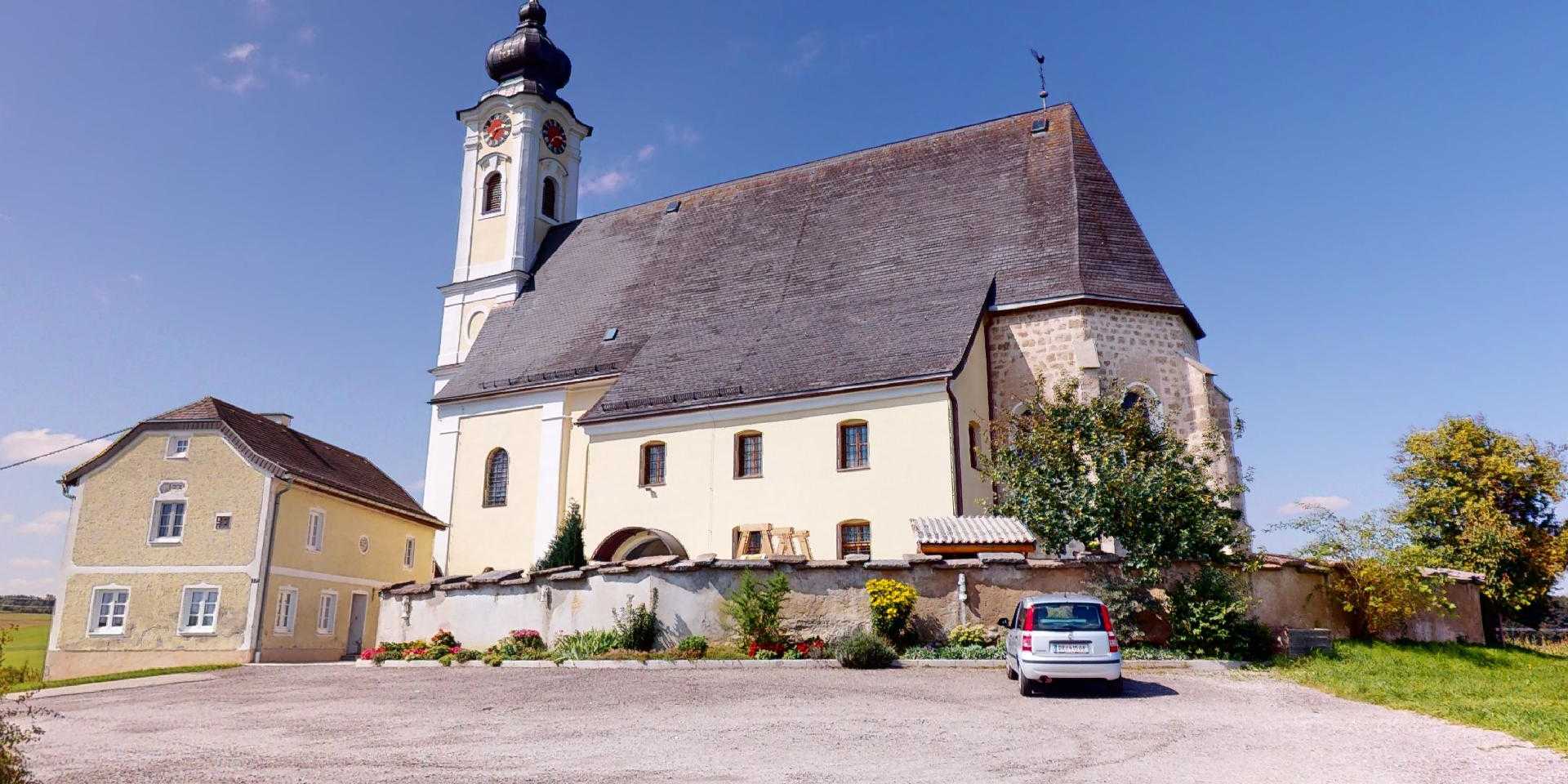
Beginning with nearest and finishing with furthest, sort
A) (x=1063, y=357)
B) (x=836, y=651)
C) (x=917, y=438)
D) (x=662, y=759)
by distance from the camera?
1. (x=662, y=759)
2. (x=836, y=651)
3. (x=917, y=438)
4. (x=1063, y=357)

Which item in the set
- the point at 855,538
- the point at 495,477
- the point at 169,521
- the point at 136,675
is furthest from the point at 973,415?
the point at 169,521

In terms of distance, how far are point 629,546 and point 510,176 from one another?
17881mm

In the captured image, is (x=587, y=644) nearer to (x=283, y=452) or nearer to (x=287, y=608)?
(x=287, y=608)

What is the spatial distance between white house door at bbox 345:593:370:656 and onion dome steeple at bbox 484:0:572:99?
1948 centimetres

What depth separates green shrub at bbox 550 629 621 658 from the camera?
657 inches

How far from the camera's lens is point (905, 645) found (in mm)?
15820

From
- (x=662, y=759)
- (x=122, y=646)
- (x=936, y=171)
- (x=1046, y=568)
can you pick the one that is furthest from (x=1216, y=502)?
(x=122, y=646)

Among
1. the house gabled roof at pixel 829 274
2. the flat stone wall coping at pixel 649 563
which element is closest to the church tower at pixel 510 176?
the house gabled roof at pixel 829 274

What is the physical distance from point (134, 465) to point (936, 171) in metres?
21.8

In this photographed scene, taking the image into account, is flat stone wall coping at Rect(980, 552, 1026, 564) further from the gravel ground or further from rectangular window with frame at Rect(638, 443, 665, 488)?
rectangular window with frame at Rect(638, 443, 665, 488)

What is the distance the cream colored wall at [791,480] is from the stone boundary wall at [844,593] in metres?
4.48

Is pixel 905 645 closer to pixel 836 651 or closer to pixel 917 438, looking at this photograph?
pixel 836 651

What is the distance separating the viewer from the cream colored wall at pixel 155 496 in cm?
2323

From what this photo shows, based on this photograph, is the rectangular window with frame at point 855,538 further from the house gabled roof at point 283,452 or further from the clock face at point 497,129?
the clock face at point 497,129
